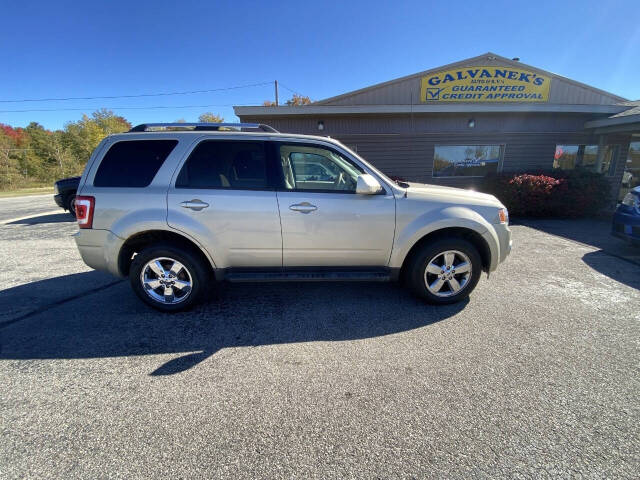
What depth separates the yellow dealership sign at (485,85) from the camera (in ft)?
32.8

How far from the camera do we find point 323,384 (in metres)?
2.17

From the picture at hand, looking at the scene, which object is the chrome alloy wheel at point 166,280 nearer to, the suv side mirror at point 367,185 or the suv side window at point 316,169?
the suv side window at point 316,169

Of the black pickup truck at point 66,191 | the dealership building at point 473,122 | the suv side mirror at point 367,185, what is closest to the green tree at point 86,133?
the black pickup truck at point 66,191

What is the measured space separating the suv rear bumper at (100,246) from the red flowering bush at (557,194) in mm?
10152

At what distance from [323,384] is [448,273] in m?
1.98

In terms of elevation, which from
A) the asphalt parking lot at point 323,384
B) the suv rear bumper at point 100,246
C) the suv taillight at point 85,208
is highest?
the suv taillight at point 85,208

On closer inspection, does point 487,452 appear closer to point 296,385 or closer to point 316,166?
point 296,385

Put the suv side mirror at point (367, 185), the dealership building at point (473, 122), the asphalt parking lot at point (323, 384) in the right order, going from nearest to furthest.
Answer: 1. the asphalt parking lot at point (323, 384)
2. the suv side mirror at point (367, 185)
3. the dealership building at point (473, 122)

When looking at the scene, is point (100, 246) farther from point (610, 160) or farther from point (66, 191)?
point (610, 160)

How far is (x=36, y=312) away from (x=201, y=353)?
2.46m

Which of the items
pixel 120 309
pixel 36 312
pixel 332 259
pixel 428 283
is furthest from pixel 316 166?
pixel 36 312

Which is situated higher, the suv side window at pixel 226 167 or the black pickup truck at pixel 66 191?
the suv side window at pixel 226 167

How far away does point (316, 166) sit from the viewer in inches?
136

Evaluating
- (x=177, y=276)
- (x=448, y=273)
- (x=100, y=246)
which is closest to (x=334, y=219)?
(x=448, y=273)
